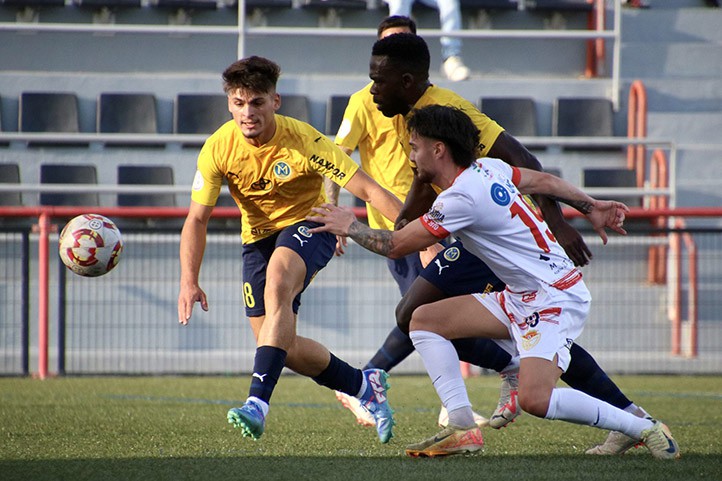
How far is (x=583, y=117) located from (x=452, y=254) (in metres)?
7.97

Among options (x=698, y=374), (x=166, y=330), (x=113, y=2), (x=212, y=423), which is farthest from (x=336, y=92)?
(x=212, y=423)

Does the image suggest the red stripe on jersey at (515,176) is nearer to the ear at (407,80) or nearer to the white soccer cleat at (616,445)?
the ear at (407,80)

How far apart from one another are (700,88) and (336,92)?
4.88 meters

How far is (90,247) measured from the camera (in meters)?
5.59

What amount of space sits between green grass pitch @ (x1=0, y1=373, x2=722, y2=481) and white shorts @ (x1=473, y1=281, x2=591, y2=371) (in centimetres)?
49

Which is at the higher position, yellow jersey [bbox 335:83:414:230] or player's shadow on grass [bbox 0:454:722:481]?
yellow jersey [bbox 335:83:414:230]

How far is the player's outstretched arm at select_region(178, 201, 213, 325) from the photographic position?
16.5ft

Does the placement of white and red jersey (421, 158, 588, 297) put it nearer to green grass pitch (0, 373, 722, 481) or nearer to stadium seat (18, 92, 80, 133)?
green grass pitch (0, 373, 722, 481)

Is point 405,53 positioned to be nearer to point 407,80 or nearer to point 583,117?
point 407,80

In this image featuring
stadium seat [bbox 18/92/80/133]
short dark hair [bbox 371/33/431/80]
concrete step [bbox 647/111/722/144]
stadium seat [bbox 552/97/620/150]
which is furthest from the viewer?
concrete step [bbox 647/111/722/144]

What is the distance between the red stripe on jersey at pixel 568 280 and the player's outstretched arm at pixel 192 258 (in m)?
1.74

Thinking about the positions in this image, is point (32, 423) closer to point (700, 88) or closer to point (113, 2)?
point (113, 2)

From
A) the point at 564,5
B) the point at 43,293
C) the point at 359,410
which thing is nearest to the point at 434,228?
the point at 359,410

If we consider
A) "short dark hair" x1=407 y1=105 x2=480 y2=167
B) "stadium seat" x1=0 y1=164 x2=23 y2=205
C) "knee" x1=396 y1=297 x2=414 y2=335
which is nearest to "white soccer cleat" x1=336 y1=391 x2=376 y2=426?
"knee" x1=396 y1=297 x2=414 y2=335
